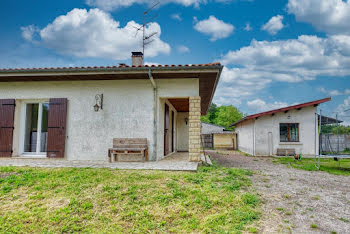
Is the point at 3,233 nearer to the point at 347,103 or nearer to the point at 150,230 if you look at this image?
the point at 150,230

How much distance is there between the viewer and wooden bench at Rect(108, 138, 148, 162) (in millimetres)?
6742

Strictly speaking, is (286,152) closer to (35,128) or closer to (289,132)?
(289,132)

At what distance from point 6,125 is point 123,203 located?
22.5 feet

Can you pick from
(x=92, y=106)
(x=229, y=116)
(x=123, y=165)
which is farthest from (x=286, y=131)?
(x=229, y=116)

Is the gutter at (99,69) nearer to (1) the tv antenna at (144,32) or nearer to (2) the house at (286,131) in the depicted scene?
(1) the tv antenna at (144,32)

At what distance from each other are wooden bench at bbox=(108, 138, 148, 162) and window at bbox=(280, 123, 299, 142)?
1036cm

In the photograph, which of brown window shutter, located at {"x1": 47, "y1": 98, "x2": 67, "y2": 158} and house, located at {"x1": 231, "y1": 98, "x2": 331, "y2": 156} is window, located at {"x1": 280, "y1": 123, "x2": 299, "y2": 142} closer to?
house, located at {"x1": 231, "y1": 98, "x2": 331, "y2": 156}

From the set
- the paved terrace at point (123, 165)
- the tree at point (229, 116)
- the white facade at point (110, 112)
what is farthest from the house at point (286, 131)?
the tree at point (229, 116)

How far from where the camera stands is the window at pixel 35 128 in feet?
26.1

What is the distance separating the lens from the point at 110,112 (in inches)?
290

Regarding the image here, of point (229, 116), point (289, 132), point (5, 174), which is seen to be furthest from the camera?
point (229, 116)

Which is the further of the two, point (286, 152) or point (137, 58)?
point (286, 152)

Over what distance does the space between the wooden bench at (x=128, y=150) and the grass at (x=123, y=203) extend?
1.79 m

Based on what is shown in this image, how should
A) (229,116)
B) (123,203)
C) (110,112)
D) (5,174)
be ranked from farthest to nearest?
(229,116)
(110,112)
(5,174)
(123,203)
